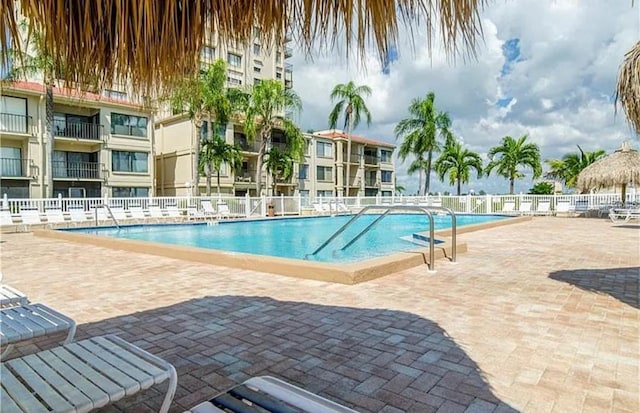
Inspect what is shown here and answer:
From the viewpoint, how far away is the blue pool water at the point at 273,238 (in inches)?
417

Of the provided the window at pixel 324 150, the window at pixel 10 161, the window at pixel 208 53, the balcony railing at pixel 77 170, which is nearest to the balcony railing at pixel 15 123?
the window at pixel 10 161

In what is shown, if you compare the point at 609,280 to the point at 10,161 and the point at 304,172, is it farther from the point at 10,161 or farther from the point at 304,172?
the point at 304,172

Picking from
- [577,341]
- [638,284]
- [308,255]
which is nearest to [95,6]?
[577,341]

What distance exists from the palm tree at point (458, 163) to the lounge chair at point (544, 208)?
40.4ft

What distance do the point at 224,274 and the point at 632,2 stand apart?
5.67m

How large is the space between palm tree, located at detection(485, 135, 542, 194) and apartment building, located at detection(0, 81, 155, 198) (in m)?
25.0

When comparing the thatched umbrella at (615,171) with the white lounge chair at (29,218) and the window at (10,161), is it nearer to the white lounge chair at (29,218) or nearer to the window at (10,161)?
the white lounge chair at (29,218)

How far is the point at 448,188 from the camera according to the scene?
116 ft

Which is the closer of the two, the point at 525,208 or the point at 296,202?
the point at 525,208

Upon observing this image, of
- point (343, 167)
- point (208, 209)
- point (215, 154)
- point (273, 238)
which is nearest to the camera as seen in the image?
point (273, 238)

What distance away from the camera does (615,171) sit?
61.8ft

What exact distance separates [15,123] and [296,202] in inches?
670

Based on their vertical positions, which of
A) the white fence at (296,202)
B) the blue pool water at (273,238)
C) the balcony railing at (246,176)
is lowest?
the blue pool water at (273,238)

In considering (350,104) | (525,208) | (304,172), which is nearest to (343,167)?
(304,172)
